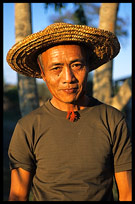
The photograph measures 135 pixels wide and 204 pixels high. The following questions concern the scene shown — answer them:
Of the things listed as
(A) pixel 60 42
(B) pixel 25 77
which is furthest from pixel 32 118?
(B) pixel 25 77

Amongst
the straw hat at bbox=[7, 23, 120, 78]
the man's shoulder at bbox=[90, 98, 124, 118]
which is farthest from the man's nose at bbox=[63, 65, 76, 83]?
the man's shoulder at bbox=[90, 98, 124, 118]

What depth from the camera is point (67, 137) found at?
6.75ft

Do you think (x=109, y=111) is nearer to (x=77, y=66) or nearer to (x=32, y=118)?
(x=77, y=66)

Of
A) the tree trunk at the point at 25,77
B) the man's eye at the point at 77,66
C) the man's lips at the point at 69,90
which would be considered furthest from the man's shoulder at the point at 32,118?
the tree trunk at the point at 25,77

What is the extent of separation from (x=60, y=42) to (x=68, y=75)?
353 mm

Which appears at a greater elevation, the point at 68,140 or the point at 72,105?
the point at 72,105

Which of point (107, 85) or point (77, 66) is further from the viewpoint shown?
point (107, 85)

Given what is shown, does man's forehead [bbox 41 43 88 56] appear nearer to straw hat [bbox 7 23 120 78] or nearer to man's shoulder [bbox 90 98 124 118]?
straw hat [bbox 7 23 120 78]

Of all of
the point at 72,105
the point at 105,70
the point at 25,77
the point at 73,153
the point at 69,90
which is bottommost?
the point at 73,153

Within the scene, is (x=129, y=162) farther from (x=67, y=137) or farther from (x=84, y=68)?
(x=84, y=68)

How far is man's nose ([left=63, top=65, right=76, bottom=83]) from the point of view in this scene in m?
2.05

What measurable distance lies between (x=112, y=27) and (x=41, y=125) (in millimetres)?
3733

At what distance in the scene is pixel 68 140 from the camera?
2.05 metres

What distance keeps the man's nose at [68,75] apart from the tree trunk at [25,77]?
9.91ft
